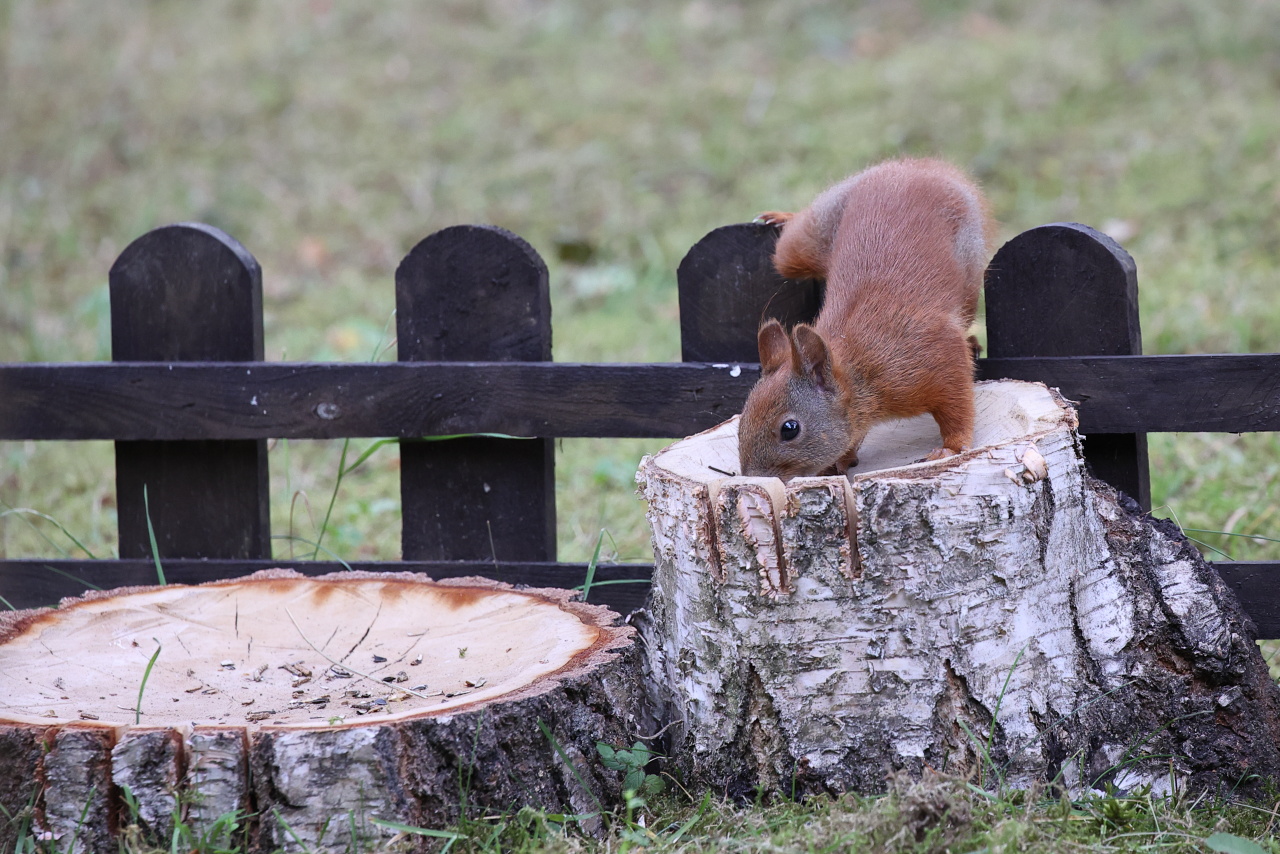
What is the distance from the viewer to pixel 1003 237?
218 inches

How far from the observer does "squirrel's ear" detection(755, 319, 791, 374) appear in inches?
101

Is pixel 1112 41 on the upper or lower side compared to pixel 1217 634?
upper

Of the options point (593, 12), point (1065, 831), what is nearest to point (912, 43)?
point (593, 12)

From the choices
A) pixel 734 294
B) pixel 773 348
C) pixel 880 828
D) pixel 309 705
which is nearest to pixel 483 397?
pixel 734 294

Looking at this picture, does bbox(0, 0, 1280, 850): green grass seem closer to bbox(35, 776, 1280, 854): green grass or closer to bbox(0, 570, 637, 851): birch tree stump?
bbox(0, 570, 637, 851): birch tree stump

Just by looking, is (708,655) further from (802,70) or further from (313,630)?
(802,70)

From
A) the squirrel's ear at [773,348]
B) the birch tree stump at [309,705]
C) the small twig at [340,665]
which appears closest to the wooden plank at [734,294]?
the squirrel's ear at [773,348]

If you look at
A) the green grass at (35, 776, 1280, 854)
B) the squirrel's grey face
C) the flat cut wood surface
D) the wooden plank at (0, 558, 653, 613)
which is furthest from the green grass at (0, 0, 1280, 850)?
the green grass at (35, 776, 1280, 854)

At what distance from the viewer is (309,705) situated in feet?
7.23

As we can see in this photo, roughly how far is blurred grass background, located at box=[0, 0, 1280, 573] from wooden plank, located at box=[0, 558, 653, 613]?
601 mm

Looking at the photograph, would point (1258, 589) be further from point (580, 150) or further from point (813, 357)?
point (580, 150)

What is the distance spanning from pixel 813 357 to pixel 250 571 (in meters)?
1.61

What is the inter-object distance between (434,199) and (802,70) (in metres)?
Answer: 2.37

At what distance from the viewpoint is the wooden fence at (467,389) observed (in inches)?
107
